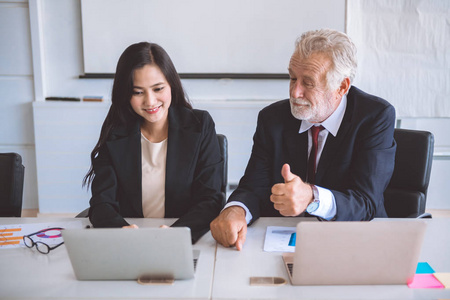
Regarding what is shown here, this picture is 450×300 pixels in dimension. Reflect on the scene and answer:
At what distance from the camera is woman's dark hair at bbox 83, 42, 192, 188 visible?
168 cm

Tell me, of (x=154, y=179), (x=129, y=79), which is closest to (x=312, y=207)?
(x=154, y=179)

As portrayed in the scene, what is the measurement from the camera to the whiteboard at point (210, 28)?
10.3ft

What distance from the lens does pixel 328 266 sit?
3.32ft

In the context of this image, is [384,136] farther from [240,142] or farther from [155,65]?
[240,142]

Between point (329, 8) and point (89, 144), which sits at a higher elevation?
point (329, 8)

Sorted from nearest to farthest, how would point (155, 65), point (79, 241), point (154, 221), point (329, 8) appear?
point (79, 241) → point (154, 221) → point (155, 65) → point (329, 8)

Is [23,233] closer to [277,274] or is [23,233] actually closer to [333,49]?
[277,274]

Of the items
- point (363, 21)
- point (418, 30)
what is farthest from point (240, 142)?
point (418, 30)

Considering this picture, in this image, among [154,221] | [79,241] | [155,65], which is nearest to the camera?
[79,241]

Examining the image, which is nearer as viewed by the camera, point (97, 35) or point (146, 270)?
point (146, 270)

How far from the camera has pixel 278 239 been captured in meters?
1.34

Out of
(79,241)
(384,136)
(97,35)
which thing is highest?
(97,35)

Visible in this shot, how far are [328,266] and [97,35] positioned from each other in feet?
8.92

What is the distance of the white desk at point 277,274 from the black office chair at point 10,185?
939 millimetres
